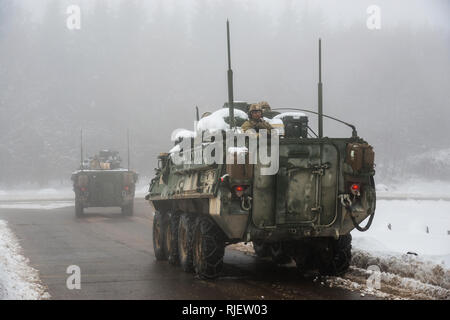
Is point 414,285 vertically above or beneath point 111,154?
beneath

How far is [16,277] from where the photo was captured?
10.4 metres

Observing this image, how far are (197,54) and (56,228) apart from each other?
86415mm

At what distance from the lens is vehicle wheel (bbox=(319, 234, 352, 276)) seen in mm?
10305

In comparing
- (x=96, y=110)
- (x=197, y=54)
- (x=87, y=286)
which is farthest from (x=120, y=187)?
(x=197, y=54)

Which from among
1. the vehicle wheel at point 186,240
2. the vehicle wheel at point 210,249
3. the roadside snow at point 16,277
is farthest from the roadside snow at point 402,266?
the roadside snow at point 16,277

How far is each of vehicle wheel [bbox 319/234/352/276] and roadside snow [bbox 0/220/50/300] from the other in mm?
4138

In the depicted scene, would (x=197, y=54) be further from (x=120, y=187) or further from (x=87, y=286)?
(x=87, y=286)

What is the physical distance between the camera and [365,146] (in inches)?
377

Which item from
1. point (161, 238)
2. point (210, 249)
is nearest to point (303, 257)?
point (210, 249)

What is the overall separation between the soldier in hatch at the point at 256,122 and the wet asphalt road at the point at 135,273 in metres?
2.24

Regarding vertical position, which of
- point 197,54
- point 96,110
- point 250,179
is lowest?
point 250,179

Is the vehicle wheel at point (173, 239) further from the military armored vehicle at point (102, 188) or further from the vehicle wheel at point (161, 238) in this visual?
the military armored vehicle at point (102, 188)

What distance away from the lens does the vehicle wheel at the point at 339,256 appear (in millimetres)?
10305

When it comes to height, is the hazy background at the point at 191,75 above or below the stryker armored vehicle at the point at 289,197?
above
